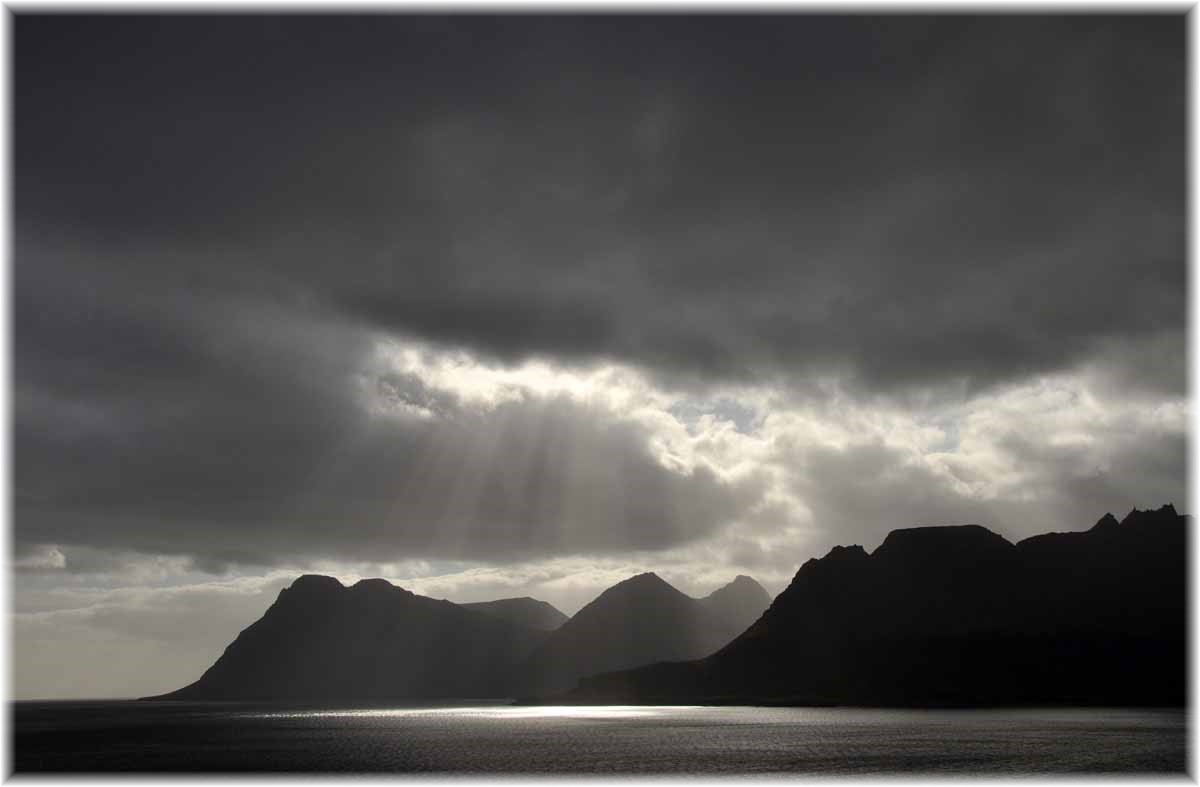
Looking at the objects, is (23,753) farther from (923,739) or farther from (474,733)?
(923,739)

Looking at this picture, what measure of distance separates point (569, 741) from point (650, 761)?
142 feet

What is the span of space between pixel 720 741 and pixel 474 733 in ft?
196

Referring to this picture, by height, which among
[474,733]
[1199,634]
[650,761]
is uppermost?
[1199,634]

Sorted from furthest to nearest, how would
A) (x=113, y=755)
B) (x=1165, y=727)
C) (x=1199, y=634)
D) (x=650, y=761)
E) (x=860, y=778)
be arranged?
1. (x=1165, y=727)
2. (x=113, y=755)
3. (x=650, y=761)
4. (x=860, y=778)
5. (x=1199, y=634)

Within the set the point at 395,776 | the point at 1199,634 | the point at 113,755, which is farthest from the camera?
the point at 113,755

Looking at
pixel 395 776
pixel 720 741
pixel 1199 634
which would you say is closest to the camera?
pixel 1199 634

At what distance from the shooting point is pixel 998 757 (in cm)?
12694

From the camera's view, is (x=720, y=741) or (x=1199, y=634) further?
(x=720, y=741)

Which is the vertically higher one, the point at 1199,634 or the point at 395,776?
the point at 1199,634

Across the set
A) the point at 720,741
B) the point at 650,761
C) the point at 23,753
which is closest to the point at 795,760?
the point at 650,761

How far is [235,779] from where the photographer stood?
10500cm

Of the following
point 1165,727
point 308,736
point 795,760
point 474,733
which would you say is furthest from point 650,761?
point 1165,727

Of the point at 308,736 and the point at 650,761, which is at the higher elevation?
the point at 650,761

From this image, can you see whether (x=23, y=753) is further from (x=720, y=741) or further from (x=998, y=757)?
(x=998, y=757)
